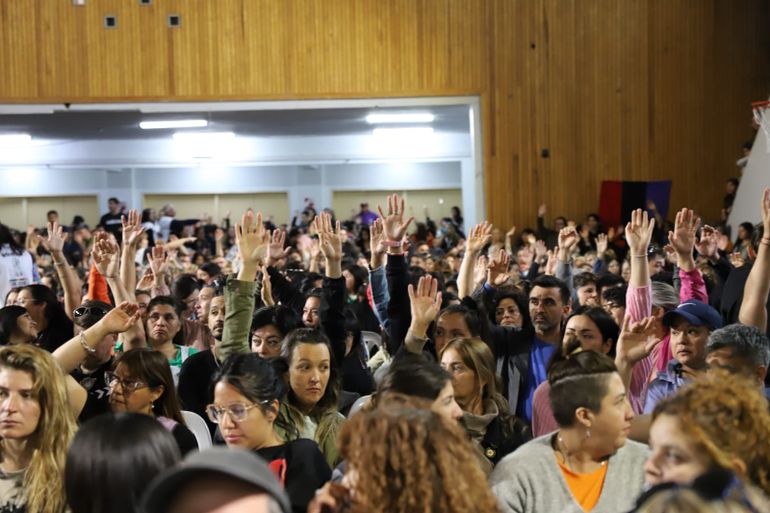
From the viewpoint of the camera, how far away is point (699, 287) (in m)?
6.52

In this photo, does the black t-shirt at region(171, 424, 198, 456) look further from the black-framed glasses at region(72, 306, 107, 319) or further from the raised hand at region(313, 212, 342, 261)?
the raised hand at region(313, 212, 342, 261)

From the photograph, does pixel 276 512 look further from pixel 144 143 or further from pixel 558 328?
pixel 144 143

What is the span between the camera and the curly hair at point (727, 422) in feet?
7.95

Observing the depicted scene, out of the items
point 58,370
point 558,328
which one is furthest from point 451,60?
point 58,370

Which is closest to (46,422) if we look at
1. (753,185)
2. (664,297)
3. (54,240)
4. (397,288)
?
(397,288)

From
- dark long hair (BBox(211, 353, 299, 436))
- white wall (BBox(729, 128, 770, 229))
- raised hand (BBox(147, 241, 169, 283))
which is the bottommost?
dark long hair (BBox(211, 353, 299, 436))

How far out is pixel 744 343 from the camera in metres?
4.30

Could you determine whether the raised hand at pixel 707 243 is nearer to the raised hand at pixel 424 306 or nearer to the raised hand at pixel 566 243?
the raised hand at pixel 566 243

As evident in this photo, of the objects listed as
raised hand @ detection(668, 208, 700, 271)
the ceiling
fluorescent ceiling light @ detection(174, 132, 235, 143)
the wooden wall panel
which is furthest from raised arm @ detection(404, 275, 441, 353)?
fluorescent ceiling light @ detection(174, 132, 235, 143)

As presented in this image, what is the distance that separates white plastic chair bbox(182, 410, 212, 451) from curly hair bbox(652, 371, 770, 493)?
94.0 inches

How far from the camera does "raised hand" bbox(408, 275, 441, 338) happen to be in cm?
A: 497

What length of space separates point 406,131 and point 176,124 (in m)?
4.60

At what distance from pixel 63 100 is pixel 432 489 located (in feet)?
45.8

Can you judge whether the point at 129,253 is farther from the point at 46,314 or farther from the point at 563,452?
the point at 563,452
